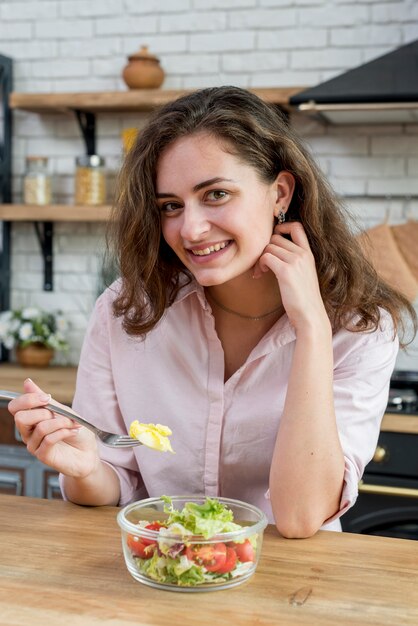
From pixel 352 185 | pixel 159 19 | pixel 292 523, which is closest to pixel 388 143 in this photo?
pixel 352 185

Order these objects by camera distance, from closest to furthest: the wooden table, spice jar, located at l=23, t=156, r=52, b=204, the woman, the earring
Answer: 1. the wooden table
2. the woman
3. the earring
4. spice jar, located at l=23, t=156, r=52, b=204

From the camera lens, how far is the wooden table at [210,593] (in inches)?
42.4

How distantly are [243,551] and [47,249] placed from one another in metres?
2.75

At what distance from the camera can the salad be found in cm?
113

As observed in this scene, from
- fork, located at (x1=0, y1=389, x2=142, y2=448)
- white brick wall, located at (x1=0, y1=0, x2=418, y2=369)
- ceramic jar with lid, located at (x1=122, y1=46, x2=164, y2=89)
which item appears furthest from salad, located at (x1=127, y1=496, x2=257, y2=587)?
ceramic jar with lid, located at (x1=122, y1=46, x2=164, y2=89)

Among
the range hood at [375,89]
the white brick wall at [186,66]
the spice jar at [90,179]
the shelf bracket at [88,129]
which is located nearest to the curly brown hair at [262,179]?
the range hood at [375,89]

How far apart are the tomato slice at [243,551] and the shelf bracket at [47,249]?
272cm

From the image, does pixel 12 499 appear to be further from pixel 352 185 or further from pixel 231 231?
pixel 352 185

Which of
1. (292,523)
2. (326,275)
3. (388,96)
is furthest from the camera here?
(388,96)

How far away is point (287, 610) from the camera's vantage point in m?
1.10

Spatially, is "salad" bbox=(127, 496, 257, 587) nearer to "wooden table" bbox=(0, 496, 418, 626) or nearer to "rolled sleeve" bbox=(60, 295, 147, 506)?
"wooden table" bbox=(0, 496, 418, 626)

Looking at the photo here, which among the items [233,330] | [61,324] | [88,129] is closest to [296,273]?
[233,330]

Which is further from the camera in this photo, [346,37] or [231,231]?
[346,37]

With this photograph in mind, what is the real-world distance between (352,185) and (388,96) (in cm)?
61
